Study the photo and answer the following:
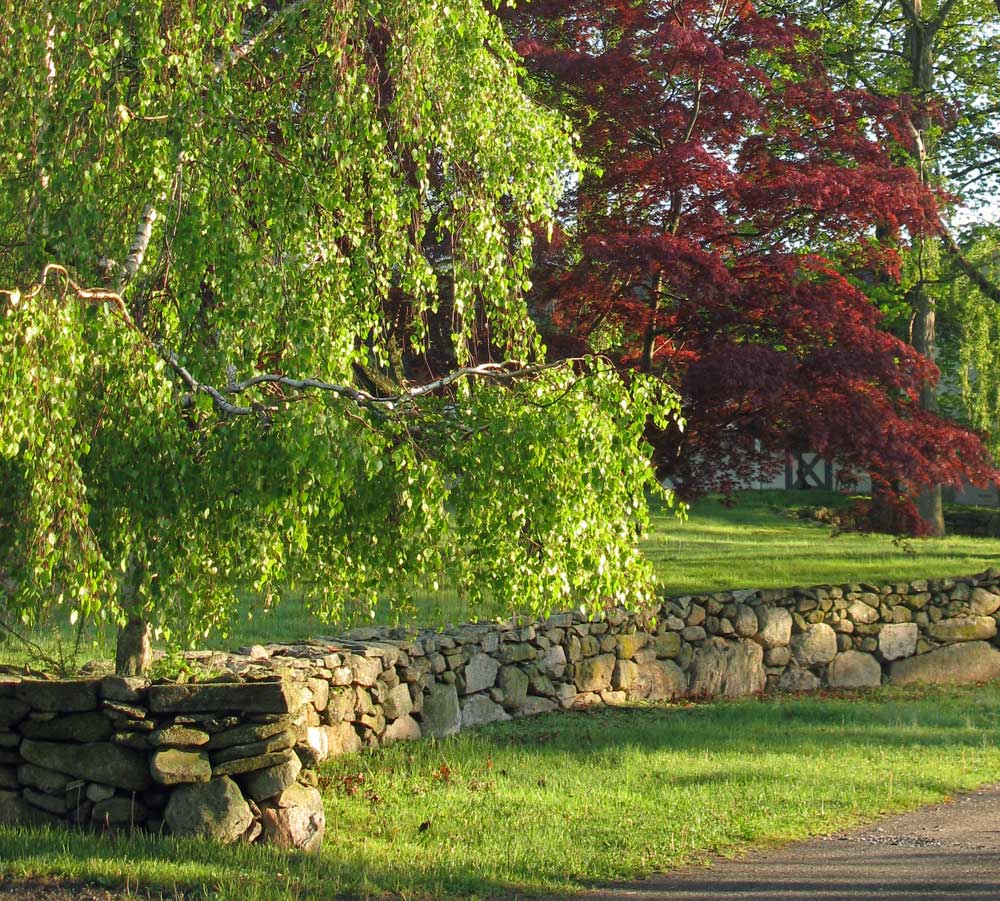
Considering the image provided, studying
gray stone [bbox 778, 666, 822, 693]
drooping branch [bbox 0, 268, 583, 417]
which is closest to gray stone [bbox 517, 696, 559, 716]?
gray stone [bbox 778, 666, 822, 693]

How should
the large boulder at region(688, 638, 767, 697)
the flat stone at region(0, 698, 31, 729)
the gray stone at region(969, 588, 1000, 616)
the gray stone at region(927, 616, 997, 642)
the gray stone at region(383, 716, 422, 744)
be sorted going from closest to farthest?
the flat stone at region(0, 698, 31, 729) < the gray stone at region(383, 716, 422, 744) < the large boulder at region(688, 638, 767, 697) < the gray stone at region(927, 616, 997, 642) < the gray stone at region(969, 588, 1000, 616)

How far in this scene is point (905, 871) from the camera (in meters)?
7.30

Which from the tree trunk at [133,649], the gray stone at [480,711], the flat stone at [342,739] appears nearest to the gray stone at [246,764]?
the tree trunk at [133,649]

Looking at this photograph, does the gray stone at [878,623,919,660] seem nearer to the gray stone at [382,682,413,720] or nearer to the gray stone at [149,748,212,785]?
the gray stone at [382,682,413,720]

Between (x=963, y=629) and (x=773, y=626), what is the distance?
3063 mm

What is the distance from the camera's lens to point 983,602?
53.3ft

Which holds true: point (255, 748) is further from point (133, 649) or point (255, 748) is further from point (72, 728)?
point (133, 649)

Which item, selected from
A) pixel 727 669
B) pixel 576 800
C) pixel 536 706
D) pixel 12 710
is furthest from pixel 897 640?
pixel 12 710

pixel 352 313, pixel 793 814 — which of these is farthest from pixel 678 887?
pixel 352 313

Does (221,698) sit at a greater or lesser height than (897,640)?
greater

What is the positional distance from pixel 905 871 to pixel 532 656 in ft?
18.5

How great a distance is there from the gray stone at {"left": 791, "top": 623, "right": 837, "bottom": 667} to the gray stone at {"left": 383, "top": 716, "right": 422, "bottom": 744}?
18.7ft

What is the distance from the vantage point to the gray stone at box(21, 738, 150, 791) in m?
7.55

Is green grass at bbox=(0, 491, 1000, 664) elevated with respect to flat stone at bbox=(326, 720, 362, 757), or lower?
elevated
